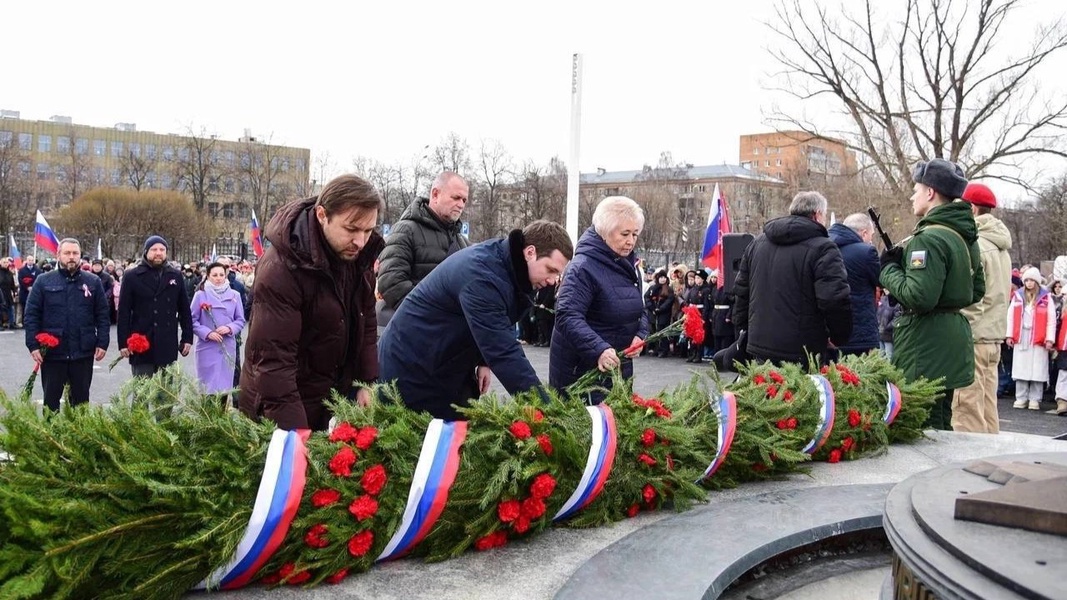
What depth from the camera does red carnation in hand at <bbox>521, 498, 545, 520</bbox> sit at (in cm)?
280

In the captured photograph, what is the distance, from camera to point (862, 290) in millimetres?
6156

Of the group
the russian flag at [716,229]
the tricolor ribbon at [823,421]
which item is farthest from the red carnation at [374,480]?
the russian flag at [716,229]

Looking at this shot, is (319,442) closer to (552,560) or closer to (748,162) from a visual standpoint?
(552,560)

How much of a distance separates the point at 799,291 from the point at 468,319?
243cm

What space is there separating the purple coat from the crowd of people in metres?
0.02

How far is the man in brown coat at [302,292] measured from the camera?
9.89 feet

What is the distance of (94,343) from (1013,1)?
25.7 meters

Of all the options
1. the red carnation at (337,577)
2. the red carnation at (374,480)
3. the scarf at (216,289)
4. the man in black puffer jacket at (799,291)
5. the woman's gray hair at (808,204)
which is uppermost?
the woman's gray hair at (808,204)

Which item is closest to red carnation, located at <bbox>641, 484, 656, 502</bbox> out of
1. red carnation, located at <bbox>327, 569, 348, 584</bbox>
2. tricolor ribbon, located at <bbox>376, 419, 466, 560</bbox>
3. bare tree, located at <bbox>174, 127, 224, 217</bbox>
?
tricolor ribbon, located at <bbox>376, 419, 466, 560</bbox>

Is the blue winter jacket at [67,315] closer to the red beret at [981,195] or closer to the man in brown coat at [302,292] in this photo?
the man in brown coat at [302,292]

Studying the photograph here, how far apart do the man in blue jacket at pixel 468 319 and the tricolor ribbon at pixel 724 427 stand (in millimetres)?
830

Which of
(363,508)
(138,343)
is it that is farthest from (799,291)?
(138,343)

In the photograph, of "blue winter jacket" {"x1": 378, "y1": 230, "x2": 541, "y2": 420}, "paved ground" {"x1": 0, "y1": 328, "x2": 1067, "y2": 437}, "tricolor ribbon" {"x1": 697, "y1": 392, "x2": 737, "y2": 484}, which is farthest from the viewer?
"paved ground" {"x1": 0, "y1": 328, "x2": 1067, "y2": 437}

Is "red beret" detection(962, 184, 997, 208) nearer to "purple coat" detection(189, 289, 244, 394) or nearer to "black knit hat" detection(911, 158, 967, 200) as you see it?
"black knit hat" detection(911, 158, 967, 200)
